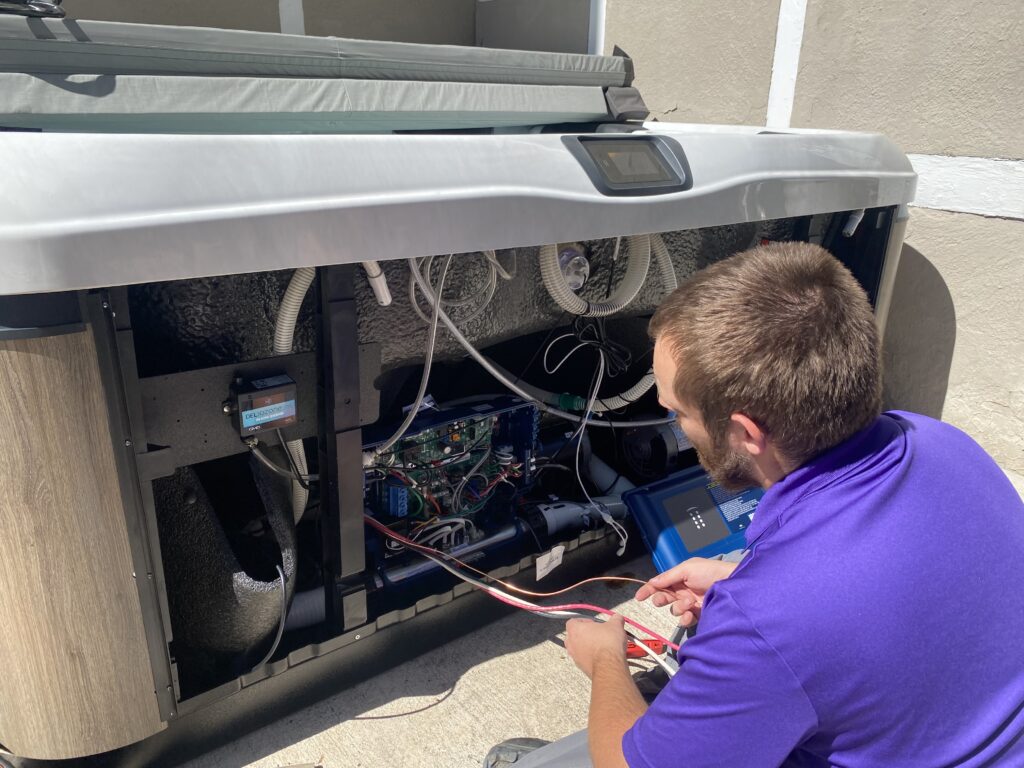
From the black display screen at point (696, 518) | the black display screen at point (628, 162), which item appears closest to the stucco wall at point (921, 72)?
the black display screen at point (696, 518)

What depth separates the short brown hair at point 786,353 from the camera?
38.7 inches

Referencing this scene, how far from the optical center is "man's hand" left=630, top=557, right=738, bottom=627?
1517 millimetres

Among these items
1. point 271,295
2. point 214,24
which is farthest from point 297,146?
point 214,24

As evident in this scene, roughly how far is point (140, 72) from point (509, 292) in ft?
3.20

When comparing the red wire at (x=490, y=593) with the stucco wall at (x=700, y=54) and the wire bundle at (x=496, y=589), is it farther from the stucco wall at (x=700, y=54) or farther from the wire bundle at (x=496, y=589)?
the stucco wall at (x=700, y=54)

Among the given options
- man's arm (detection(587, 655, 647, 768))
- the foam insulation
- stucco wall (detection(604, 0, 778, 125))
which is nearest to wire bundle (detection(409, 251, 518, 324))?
the foam insulation

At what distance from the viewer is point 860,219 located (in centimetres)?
218

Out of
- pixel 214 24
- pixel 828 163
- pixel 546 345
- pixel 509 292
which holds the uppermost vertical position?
pixel 214 24

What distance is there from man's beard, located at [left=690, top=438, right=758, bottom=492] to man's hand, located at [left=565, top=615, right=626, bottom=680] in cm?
40

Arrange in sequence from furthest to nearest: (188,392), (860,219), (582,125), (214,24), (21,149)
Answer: (214,24) → (582,125) → (860,219) → (188,392) → (21,149)

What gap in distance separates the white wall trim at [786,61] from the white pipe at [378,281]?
2496 mm

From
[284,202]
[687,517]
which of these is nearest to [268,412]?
[284,202]

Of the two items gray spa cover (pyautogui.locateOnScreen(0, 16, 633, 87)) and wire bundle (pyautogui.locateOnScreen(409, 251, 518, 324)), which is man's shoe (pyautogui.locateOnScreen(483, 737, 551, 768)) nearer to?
wire bundle (pyautogui.locateOnScreen(409, 251, 518, 324))

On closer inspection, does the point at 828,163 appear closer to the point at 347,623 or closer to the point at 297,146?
the point at 297,146
